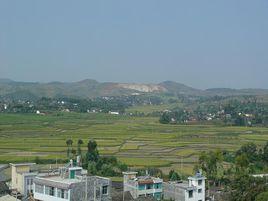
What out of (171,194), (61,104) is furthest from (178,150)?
(61,104)

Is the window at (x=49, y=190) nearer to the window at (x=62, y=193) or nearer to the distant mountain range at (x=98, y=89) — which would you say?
the window at (x=62, y=193)

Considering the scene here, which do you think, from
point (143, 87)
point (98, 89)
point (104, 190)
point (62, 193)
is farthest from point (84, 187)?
point (143, 87)

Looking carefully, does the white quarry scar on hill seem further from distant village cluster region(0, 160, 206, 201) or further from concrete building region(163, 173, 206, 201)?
concrete building region(163, 173, 206, 201)

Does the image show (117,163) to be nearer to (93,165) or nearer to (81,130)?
(93,165)

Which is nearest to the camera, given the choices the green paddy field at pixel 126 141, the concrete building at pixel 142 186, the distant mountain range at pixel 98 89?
the concrete building at pixel 142 186

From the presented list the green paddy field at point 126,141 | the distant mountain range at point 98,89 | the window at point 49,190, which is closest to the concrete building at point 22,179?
the window at point 49,190

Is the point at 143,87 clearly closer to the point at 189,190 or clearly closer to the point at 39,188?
the point at 189,190
